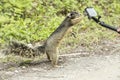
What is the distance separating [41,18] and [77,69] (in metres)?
3.68

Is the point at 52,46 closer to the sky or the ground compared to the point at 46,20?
closer to the sky

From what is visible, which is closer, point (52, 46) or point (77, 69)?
point (77, 69)

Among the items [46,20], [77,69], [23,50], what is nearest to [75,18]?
[77,69]

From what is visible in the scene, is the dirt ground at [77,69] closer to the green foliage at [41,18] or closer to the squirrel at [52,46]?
the squirrel at [52,46]

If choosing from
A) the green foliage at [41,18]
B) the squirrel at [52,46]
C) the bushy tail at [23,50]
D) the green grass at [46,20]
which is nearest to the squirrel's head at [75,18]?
the squirrel at [52,46]

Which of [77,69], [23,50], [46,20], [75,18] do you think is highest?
[75,18]

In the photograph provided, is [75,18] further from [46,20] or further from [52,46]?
[46,20]

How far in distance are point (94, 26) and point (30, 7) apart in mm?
1740

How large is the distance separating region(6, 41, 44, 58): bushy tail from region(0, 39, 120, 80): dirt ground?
202 mm

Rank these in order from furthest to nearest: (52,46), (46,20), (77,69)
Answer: (46,20) → (52,46) → (77,69)

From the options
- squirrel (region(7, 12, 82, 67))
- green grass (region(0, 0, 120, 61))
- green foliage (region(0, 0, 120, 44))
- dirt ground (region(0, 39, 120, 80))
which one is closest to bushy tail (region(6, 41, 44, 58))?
squirrel (region(7, 12, 82, 67))

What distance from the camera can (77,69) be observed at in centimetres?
650

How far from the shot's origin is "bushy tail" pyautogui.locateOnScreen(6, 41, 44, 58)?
6.61 m

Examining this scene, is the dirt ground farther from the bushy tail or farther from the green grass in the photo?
the green grass
